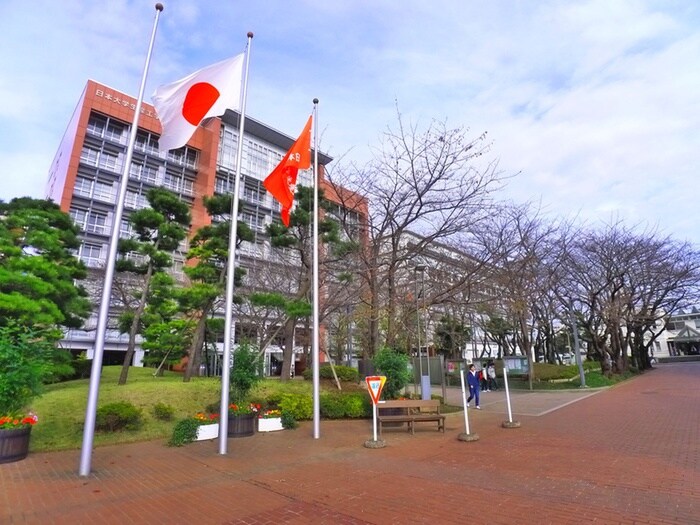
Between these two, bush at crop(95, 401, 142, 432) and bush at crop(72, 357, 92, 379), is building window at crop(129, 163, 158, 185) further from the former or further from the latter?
bush at crop(95, 401, 142, 432)

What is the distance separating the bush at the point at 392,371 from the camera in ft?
41.3

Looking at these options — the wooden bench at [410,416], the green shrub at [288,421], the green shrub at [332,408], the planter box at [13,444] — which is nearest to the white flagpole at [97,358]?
the planter box at [13,444]

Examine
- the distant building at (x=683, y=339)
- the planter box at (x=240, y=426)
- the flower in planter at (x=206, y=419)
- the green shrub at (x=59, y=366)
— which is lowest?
the planter box at (x=240, y=426)

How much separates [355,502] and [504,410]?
39.5ft

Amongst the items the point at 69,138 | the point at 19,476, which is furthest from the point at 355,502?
the point at 69,138

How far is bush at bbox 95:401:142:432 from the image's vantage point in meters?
9.44

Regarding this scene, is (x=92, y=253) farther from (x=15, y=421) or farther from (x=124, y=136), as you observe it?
(x=15, y=421)

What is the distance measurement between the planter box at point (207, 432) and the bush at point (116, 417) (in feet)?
5.90

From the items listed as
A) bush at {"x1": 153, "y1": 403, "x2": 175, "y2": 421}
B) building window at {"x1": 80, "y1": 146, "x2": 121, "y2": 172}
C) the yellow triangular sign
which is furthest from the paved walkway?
building window at {"x1": 80, "y1": 146, "x2": 121, "y2": 172}

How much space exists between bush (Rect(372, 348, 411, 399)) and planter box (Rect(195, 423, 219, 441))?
510cm

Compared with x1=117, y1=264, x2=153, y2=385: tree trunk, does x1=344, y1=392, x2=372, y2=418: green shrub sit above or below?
below

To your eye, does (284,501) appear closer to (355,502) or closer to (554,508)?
(355,502)

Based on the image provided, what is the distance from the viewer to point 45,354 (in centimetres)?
859

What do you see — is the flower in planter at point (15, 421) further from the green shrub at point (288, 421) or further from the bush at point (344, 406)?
the bush at point (344, 406)
